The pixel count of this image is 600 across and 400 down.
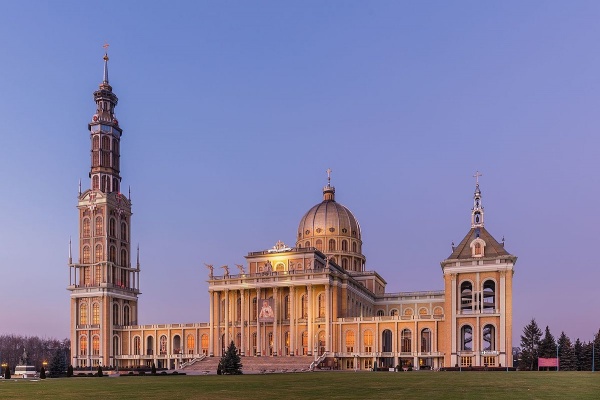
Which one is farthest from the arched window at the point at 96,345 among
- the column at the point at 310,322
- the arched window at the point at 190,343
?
the column at the point at 310,322

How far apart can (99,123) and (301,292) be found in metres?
57.4

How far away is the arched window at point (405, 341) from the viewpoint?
10481 centimetres

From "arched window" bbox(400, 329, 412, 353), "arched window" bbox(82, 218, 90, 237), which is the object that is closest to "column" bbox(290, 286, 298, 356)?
"arched window" bbox(400, 329, 412, 353)

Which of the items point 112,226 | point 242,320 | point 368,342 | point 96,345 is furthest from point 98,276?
point 368,342

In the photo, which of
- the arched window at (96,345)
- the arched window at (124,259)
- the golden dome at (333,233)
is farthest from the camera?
the golden dome at (333,233)

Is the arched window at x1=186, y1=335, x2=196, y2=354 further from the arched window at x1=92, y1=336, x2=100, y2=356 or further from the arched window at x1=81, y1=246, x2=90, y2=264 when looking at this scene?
the arched window at x1=81, y1=246, x2=90, y2=264

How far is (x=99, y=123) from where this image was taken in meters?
130

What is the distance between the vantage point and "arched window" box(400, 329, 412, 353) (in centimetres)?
10481

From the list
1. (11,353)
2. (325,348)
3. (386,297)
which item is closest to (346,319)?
(325,348)

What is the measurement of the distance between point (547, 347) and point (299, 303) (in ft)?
154

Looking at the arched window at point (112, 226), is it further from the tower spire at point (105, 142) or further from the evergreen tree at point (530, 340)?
the evergreen tree at point (530, 340)

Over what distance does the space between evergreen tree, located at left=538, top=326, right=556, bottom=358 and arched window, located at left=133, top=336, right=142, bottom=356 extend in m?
78.3

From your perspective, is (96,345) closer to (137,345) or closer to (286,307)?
(137,345)

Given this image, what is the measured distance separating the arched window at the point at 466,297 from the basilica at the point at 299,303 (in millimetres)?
194
